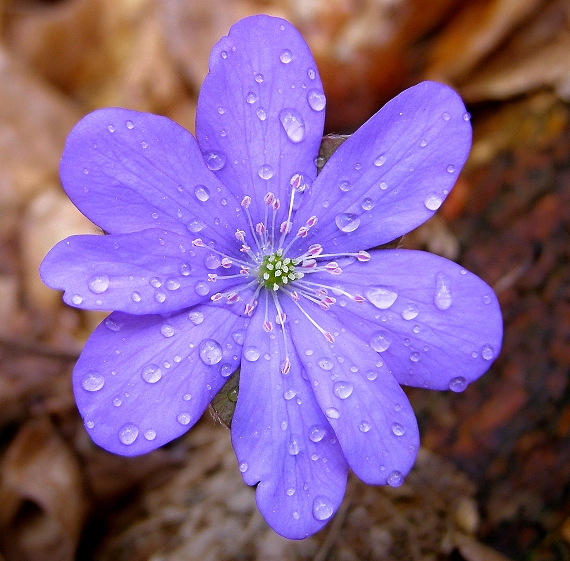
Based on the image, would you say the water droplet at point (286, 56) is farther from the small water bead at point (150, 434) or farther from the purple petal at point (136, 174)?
the small water bead at point (150, 434)

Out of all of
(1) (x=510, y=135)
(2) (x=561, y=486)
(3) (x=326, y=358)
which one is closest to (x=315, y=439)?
(3) (x=326, y=358)

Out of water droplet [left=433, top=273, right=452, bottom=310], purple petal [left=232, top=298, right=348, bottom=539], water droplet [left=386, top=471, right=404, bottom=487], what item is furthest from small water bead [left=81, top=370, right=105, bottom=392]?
water droplet [left=433, top=273, right=452, bottom=310]

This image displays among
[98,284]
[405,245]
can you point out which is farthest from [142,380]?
[405,245]

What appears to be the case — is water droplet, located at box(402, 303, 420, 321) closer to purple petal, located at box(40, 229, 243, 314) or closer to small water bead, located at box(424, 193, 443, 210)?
small water bead, located at box(424, 193, 443, 210)

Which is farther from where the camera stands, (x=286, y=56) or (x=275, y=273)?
(x=275, y=273)

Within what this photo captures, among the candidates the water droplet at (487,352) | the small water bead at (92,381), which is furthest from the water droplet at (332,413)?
the small water bead at (92,381)

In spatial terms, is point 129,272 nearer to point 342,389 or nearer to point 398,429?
point 342,389

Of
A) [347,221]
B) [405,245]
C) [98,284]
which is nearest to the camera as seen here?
[98,284]
